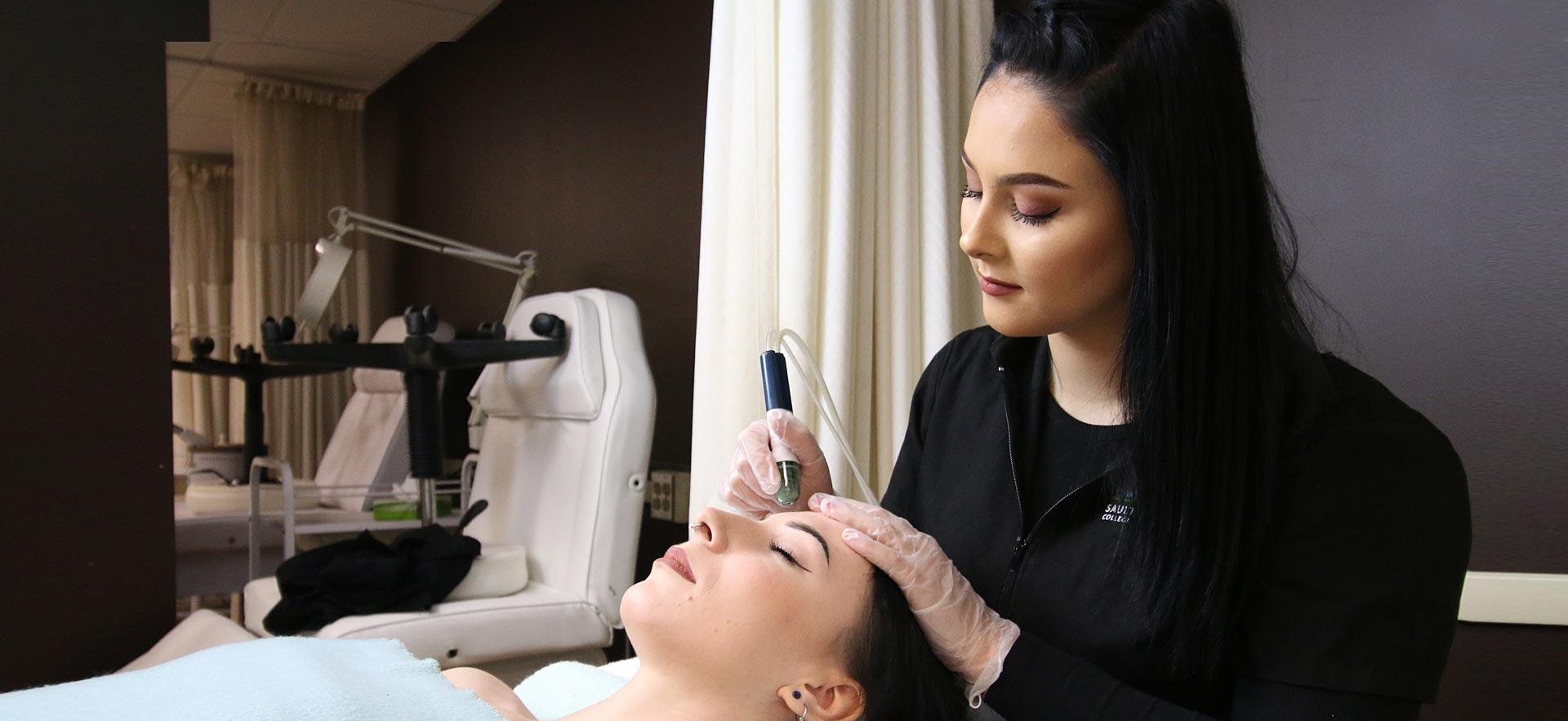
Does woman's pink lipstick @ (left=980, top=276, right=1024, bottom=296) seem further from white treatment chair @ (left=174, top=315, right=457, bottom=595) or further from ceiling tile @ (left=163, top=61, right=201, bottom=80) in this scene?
ceiling tile @ (left=163, top=61, right=201, bottom=80)

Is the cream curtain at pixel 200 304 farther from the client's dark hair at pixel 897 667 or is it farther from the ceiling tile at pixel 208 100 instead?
the client's dark hair at pixel 897 667

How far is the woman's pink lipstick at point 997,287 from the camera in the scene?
0.95 m

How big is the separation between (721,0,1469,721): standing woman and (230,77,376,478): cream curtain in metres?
4.35

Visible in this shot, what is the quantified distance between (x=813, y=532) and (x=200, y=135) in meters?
5.55

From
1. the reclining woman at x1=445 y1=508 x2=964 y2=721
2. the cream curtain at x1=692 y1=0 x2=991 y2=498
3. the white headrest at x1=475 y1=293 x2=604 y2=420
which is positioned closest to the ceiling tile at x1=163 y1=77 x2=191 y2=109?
the white headrest at x1=475 y1=293 x2=604 y2=420

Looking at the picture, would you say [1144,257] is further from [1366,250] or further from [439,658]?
[439,658]

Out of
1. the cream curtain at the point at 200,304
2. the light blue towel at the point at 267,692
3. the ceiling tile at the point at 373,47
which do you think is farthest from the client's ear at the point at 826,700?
the cream curtain at the point at 200,304

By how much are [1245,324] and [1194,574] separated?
218 mm

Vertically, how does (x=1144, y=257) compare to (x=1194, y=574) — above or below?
above

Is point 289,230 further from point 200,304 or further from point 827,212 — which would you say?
point 827,212

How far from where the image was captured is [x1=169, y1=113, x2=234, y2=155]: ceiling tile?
5359 millimetres

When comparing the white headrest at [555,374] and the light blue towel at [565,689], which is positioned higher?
the white headrest at [555,374]

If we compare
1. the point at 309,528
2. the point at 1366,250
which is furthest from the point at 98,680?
the point at 309,528

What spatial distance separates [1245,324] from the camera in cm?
92
